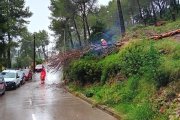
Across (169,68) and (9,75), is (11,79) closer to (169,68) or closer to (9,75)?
(9,75)

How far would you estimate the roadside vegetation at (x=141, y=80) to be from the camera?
13055mm

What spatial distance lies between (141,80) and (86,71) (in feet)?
31.4

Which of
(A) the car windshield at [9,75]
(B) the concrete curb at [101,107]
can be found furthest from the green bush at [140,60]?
(A) the car windshield at [9,75]

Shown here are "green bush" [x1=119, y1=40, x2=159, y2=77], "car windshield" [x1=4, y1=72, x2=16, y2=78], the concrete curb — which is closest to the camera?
"green bush" [x1=119, y1=40, x2=159, y2=77]

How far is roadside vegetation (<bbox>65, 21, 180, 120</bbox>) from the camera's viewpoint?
42.8 feet

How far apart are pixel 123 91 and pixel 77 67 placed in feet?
31.3

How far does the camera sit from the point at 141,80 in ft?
55.2

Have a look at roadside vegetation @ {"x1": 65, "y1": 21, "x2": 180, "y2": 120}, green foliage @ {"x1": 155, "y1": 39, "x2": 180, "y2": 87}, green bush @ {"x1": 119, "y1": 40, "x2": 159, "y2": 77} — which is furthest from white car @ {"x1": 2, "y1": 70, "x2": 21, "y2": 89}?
green foliage @ {"x1": 155, "y1": 39, "x2": 180, "y2": 87}

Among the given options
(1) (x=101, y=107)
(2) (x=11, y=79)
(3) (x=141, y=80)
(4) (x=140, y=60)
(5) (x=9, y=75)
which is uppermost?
(5) (x=9, y=75)

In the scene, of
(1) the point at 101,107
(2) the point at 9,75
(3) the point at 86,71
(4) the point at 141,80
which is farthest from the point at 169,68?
(2) the point at 9,75

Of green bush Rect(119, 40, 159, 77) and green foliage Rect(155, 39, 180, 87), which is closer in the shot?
green foliage Rect(155, 39, 180, 87)

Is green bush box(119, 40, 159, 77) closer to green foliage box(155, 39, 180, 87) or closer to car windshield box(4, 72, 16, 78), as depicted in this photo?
green foliage box(155, 39, 180, 87)

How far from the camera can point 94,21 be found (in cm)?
5825

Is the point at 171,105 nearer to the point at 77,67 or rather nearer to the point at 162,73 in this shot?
the point at 162,73
